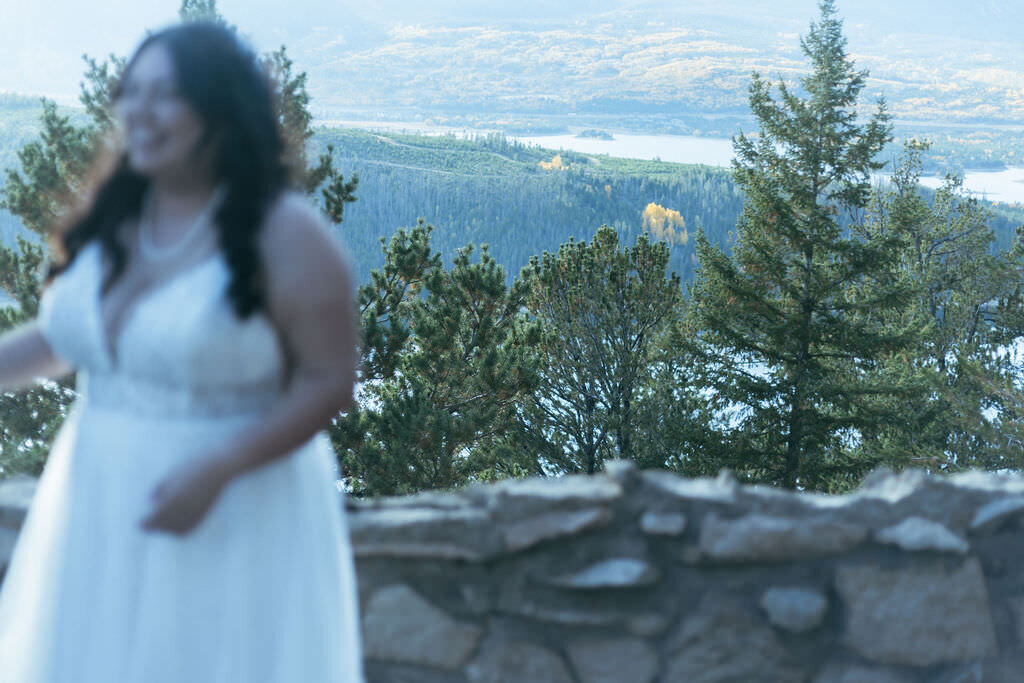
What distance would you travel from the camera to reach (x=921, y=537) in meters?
1.77

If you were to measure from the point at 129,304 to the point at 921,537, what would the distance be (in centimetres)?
156

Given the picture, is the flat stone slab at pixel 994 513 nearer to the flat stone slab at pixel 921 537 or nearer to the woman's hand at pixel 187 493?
the flat stone slab at pixel 921 537

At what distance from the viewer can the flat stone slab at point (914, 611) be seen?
5.82 ft

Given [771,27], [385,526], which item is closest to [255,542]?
[385,526]

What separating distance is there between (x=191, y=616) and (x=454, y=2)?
512ft

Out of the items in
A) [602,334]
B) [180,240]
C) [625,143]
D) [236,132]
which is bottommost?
[602,334]

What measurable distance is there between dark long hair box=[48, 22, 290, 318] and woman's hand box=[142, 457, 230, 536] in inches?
8.1

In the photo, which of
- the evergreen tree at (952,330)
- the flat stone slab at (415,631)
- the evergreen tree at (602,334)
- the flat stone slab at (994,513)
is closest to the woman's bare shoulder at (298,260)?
the flat stone slab at (415,631)

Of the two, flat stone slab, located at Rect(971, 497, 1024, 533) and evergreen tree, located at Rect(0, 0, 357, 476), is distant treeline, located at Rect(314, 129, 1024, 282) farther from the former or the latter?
flat stone slab, located at Rect(971, 497, 1024, 533)

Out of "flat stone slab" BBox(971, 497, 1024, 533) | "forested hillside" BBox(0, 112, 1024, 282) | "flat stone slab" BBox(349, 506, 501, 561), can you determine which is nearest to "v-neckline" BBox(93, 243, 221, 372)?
"flat stone slab" BBox(349, 506, 501, 561)

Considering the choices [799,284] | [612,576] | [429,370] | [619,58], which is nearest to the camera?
[612,576]

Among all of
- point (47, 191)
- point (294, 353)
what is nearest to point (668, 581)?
point (294, 353)

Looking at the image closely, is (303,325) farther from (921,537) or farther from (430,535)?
(921,537)

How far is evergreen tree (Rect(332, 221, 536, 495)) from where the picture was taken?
9.83 m
